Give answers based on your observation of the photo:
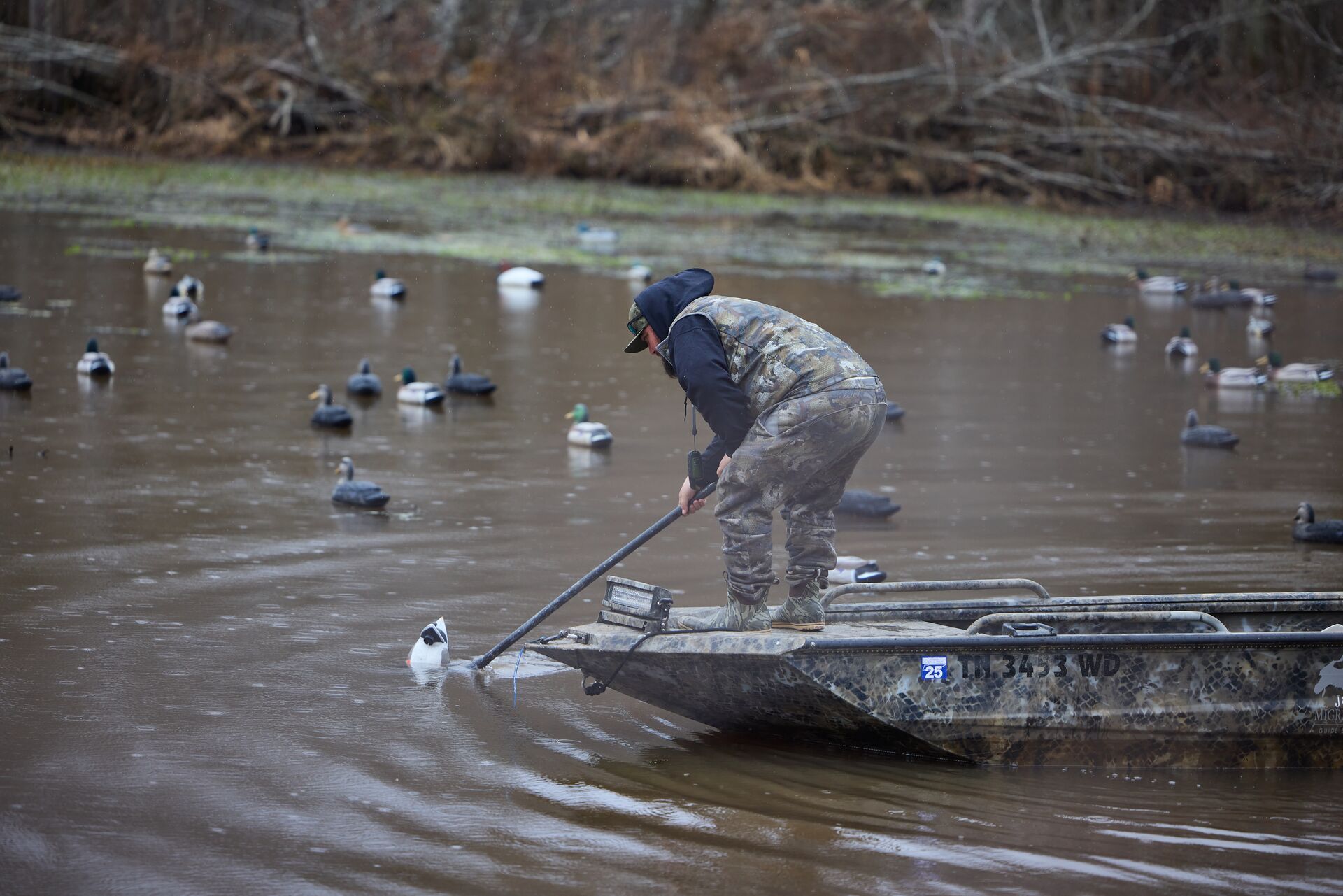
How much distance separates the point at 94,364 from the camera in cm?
1137

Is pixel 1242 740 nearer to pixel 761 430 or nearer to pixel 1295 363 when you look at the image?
pixel 761 430

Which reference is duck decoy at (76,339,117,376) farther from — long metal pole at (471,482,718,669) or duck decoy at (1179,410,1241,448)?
duck decoy at (1179,410,1241,448)

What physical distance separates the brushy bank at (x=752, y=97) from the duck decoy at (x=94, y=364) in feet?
64.5

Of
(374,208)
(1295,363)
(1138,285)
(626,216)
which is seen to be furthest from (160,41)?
(1295,363)

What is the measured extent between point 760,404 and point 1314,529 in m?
4.37

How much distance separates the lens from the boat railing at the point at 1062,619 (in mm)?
5562

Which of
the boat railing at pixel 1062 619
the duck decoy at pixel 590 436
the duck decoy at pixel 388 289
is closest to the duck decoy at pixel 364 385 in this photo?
the duck decoy at pixel 590 436

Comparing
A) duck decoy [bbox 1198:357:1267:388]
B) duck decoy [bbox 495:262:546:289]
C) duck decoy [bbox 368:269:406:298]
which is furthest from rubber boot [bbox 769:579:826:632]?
duck decoy [bbox 495:262:546:289]

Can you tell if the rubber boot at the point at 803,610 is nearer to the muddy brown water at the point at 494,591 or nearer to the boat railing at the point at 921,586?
the boat railing at the point at 921,586

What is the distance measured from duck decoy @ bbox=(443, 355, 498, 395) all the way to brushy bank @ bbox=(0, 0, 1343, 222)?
19.2m

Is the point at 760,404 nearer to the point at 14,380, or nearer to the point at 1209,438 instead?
the point at 1209,438

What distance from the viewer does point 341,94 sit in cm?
3206

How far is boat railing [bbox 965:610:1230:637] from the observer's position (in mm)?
5562

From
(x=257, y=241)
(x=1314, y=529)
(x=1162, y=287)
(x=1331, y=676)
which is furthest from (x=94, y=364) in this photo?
(x=1162, y=287)
